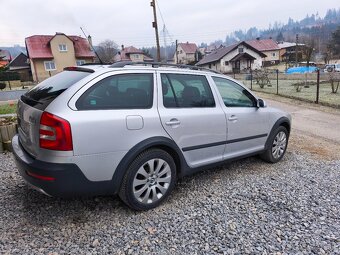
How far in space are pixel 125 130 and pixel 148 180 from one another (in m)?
0.67

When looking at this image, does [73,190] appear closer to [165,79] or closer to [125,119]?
[125,119]

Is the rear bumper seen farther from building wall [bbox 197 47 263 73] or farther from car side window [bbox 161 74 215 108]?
building wall [bbox 197 47 263 73]

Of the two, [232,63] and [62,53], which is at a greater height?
[62,53]

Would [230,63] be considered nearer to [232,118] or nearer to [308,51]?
[308,51]

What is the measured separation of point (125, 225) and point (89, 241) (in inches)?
15.6

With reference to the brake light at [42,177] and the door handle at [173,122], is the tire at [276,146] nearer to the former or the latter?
the door handle at [173,122]

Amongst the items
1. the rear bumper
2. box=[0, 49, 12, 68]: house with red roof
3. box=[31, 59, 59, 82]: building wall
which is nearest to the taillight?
the rear bumper

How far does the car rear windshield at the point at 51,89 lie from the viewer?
275 cm

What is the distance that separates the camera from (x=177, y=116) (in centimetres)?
321

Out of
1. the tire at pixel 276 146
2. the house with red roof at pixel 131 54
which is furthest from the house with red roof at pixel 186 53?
the tire at pixel 276 146

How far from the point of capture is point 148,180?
3084 millimetres

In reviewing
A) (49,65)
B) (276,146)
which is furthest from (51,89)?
(49,65)

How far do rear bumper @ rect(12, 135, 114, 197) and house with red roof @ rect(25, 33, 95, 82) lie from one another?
40.4 m

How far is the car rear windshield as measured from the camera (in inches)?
108
